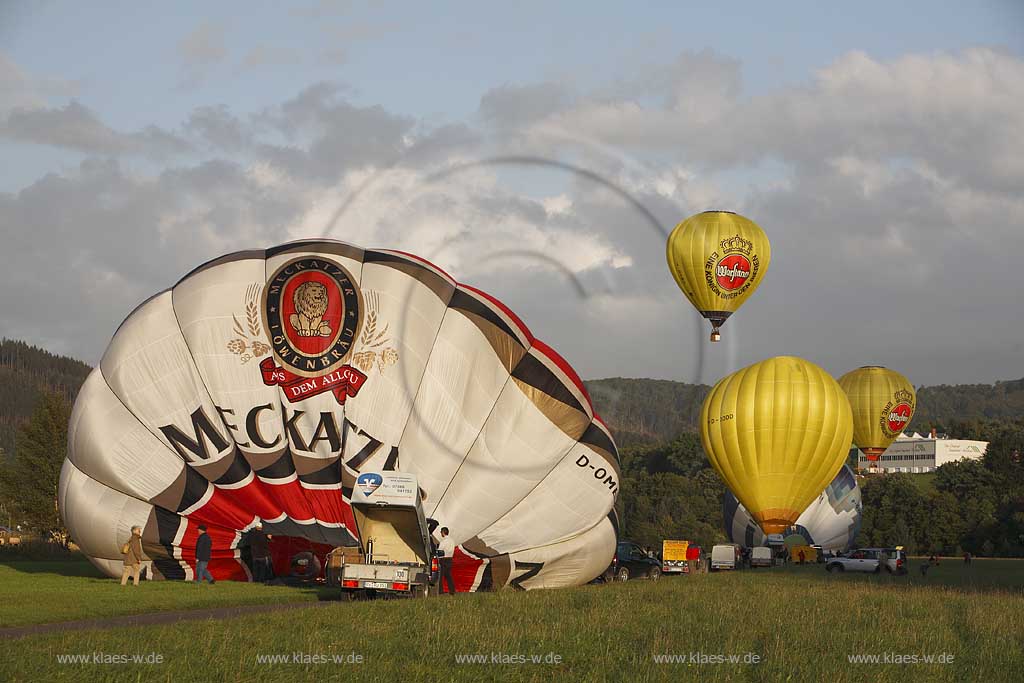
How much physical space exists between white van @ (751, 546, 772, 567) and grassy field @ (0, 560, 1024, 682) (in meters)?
31.5

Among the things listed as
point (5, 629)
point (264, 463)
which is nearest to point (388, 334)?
point (264, 463)

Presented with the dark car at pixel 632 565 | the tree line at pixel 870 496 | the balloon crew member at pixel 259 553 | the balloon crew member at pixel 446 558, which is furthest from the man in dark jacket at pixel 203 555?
the tree line at pixel 870 496

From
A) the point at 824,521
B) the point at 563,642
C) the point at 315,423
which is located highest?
the point at 315,423

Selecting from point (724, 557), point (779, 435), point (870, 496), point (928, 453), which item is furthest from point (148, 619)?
point (928, 453)

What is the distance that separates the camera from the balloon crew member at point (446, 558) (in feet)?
90.1

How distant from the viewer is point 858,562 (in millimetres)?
48906

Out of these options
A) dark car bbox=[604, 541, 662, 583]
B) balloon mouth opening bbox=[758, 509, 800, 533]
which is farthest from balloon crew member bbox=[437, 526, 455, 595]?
balloon mouth opening bbox=[758, 509, 800, 533]

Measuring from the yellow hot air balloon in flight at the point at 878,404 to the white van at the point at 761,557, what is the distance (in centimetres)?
1605

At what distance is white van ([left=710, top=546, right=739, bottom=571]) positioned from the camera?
5228 cm

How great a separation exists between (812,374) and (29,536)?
34.0 meters

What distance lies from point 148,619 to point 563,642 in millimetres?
7212

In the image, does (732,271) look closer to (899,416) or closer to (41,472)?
(899,416)

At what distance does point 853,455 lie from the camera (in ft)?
476

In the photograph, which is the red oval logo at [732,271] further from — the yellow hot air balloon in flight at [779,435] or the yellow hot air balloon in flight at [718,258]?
the yellow hot air balloon in flight at [779,435]
